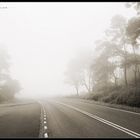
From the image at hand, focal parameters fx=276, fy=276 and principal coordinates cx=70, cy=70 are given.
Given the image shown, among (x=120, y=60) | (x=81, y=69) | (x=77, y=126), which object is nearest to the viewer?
(x=77, y=126)

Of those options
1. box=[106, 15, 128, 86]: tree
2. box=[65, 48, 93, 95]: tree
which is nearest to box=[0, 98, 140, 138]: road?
box=[106, 15, 128, 86]: tree

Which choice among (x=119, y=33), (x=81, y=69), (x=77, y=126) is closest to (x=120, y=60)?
(x=119, y=33)

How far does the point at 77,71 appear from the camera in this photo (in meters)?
70.4

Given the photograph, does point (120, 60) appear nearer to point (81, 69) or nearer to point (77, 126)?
point (77, 126)

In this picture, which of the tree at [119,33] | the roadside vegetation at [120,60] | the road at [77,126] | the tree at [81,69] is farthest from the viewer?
the tree at [81,69]

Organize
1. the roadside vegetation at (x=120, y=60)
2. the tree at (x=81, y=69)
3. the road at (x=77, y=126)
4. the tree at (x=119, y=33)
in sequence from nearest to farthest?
the road at (x=77, y=126)
the roadside vegetation at (x=120, y=60)
the tree at (x=119, y=33)
the tree at (x=81, y=69)

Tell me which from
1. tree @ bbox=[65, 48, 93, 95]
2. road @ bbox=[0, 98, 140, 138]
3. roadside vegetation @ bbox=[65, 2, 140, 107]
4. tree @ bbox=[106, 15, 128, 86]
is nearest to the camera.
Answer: road @ bbox=[0, 98, 140, 138]

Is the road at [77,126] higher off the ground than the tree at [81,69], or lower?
lower

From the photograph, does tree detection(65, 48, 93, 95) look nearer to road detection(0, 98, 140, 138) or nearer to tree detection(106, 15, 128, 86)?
tree detection(106, 15, 128, 86)

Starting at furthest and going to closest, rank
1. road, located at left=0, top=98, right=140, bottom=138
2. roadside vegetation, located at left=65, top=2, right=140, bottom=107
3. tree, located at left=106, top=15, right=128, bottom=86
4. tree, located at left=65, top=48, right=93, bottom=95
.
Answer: tree, located at left=65, top=48, right=93, bottom=95 < tree, located at left=106, top=15, right=128, bottom=86 < roadside vegetation, located at left=65, top=2, right=140, bottom=107 < road, located at left=0, top=98, right=140, bottom=138

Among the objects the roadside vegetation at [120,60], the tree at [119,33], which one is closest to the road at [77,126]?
the roadside vegetation at [120,60]

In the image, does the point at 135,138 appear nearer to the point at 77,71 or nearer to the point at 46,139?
the point at 46,139

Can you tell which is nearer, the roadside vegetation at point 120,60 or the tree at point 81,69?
the roadside vegetation at point 120,60

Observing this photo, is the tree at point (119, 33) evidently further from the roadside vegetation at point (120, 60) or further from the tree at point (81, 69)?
the tree at point (81, 69)
